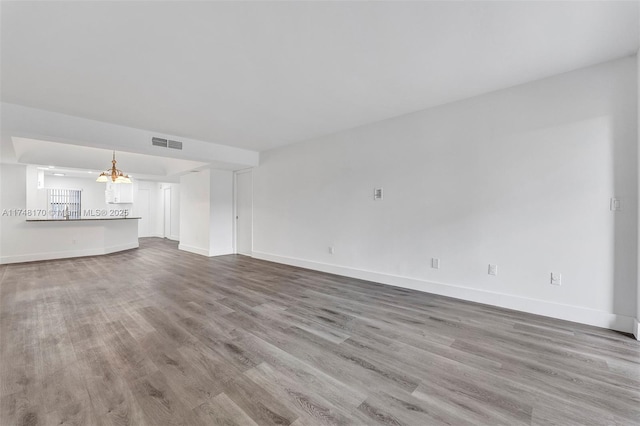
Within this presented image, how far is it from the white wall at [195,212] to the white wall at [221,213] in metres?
0.13

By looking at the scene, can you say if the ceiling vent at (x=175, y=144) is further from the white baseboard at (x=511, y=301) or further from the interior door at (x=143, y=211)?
the interior door at (x=143, y=211)

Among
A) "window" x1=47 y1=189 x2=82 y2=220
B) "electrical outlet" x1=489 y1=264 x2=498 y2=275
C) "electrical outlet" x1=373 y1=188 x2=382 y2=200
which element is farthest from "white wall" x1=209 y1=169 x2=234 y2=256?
"electrical outlet" x1=489 y1=264 x2=498 y2=275

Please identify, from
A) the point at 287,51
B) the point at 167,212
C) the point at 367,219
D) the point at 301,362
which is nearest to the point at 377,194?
the point at 367,219

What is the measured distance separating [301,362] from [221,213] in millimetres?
5653

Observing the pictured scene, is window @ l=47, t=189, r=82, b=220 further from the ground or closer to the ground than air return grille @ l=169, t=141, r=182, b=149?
closer to the ground

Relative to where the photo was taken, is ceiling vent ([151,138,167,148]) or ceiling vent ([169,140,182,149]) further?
ceiling vent ([169,140,182,149])

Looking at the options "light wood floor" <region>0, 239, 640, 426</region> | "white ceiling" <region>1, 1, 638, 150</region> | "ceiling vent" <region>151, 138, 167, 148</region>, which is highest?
"white ceiling" <region>1, 1, 638, 150</region>

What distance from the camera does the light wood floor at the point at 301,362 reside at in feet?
4.98

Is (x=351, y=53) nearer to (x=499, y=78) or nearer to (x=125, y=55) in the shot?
(x=499, y=78)

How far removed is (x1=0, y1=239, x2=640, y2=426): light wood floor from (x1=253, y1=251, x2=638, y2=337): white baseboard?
14 cm

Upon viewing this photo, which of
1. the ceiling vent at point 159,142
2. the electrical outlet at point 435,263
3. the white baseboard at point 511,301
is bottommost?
the white baseboard at point 511,301

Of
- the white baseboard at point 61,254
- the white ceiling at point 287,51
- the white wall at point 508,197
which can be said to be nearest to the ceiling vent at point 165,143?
the white ceiling at point 287,51

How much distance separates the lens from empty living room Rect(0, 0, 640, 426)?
1.72 metres

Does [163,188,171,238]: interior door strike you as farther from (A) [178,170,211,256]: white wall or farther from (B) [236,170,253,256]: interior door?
(B) [236,170,253,256]: interior door
